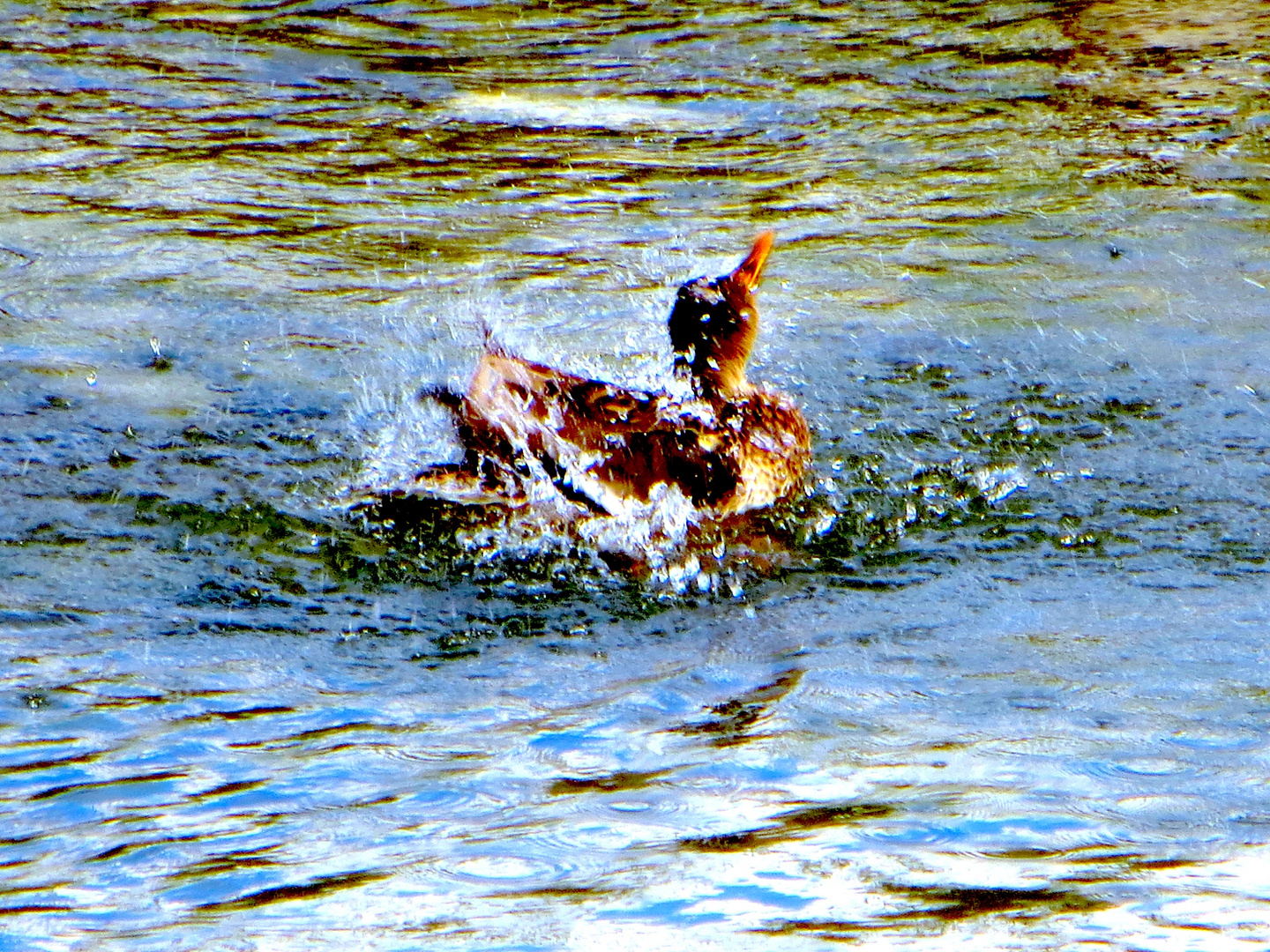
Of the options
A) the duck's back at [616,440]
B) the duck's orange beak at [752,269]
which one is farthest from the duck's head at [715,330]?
the duck's back at [616,440]

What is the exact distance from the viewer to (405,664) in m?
4.68

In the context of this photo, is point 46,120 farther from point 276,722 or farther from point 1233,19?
point 1233,19

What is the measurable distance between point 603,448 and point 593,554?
0.33 meters

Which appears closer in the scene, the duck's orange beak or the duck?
the duck

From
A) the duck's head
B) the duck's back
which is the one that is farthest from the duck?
the duck's head

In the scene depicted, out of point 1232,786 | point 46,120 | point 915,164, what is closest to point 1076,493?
point 1232,786

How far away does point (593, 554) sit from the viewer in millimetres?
5402

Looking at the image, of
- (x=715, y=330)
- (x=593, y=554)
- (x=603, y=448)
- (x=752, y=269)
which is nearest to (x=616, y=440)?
(x=603, y=448)

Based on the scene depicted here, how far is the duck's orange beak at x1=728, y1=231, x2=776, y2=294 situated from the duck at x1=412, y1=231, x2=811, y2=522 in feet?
2.16

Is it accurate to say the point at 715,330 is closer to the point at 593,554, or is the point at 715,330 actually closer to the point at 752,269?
the point at 752,269

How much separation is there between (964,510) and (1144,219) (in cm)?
377

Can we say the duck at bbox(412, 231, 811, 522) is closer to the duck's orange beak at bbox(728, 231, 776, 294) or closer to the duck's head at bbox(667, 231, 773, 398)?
the duck's head at bbox(667, 231, 773, 398)

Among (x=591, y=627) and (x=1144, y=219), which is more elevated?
(x=1144, y=219)

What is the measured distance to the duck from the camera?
5336 millimetres
